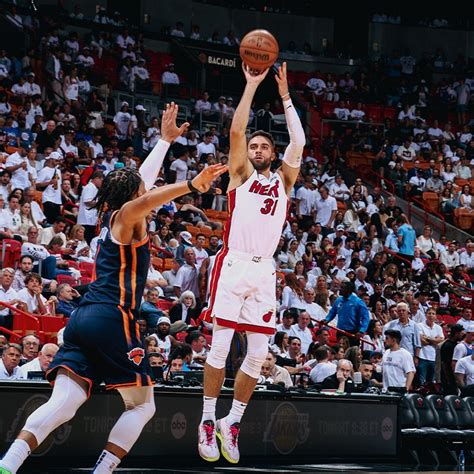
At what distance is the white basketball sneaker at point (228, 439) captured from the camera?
799cm

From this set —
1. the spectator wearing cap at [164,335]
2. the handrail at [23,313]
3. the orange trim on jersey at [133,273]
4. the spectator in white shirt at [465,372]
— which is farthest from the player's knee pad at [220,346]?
the spectator in white shirt at [465,372]

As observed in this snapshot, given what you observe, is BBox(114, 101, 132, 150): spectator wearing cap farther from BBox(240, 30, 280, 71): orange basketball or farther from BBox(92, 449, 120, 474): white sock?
BBox(92, 449, 120, 474): white sock

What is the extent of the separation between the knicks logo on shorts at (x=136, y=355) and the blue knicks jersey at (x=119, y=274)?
0.28 metres

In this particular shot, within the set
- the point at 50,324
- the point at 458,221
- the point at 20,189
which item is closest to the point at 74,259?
the point at 20,189

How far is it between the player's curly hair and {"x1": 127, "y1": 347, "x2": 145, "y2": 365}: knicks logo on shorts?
965 millimetres

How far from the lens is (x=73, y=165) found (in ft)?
64.3

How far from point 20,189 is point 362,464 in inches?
290

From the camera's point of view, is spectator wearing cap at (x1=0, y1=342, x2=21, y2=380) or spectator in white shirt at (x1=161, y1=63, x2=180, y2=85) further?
spectator in white shirt at (x1=161, y1=63, x2=180, y2=85)

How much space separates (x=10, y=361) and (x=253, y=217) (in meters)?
3.83

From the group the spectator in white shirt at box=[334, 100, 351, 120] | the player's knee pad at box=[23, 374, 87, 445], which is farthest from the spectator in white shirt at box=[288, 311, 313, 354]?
the spectator in white shirt at box=[334, 100, 351, 120]

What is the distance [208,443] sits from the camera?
7938 mm

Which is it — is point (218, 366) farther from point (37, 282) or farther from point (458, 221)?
point (458, 221)

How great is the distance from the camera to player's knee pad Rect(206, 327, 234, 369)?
814cm

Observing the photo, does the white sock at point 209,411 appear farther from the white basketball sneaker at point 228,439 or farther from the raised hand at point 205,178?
the raised hand at point 205,178
